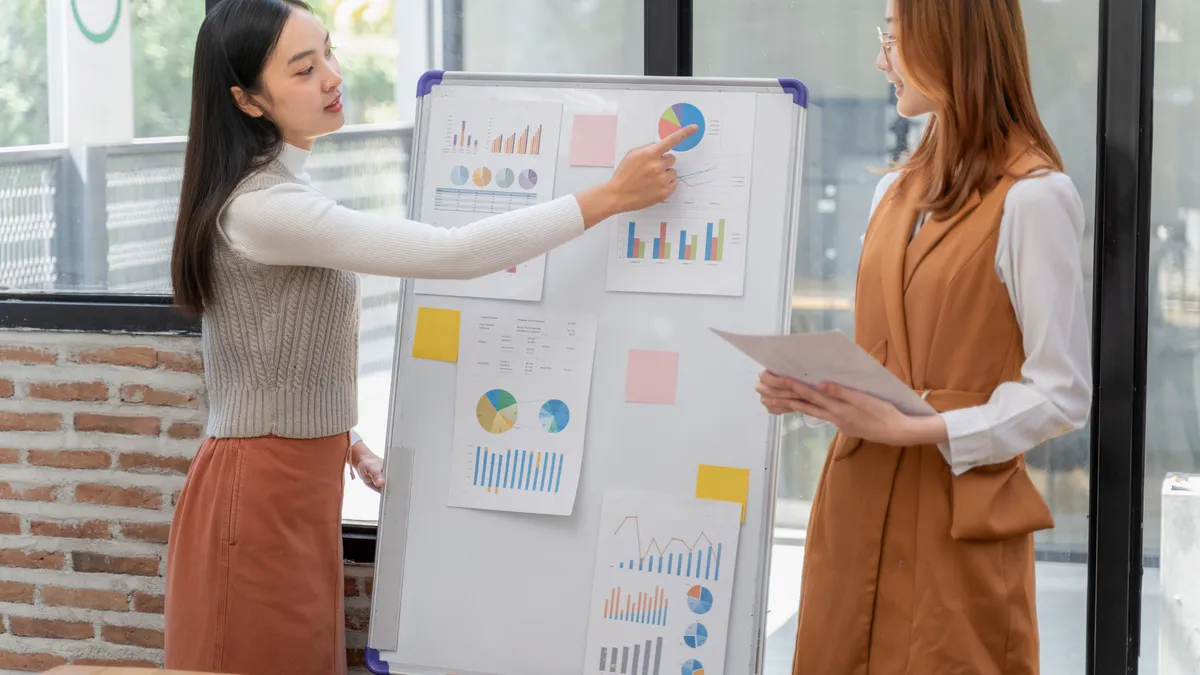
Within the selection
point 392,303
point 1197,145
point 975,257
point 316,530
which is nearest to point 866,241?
point 975,257

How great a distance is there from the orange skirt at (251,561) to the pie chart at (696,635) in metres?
0.63

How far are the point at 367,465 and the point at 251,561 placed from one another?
33cm

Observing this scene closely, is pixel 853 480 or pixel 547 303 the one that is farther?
pixel 547 303

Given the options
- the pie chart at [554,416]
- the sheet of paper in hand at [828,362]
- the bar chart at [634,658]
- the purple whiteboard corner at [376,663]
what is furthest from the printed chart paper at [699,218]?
the purple whiteboard corner at [376,663]

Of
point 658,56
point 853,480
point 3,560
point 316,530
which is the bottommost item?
point 3,560

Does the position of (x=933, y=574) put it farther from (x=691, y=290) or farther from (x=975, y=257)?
(x=691, y=290)

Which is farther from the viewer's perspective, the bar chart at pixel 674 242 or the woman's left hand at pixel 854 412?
the bar chart at pixel 674 242

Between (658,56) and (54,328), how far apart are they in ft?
4.84

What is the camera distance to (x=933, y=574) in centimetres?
157

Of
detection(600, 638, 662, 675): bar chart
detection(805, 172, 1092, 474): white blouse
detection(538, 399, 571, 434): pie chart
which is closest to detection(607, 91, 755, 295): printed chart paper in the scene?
detection(538, 399, 571, 434): pie chart

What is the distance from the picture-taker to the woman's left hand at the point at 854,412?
1505mm

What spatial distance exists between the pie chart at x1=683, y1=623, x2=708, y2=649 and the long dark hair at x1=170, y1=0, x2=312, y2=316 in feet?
3.13

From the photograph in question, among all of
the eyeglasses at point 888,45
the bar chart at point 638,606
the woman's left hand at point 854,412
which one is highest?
the eyeglasses at point 888,45

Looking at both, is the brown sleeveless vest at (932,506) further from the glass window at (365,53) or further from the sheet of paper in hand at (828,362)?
the glass window at (365,53)
